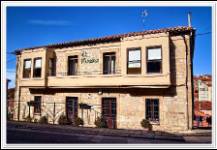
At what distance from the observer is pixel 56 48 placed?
16.8 m

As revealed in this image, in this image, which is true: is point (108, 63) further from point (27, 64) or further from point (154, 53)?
point (27, 64)

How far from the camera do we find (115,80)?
46.0ft

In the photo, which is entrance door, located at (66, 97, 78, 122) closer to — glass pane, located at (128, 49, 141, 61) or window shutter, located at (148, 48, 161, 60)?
glass pane, located at (128, 49, 141, 61)

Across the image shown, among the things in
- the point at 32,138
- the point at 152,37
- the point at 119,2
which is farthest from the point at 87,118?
the point at 119,2

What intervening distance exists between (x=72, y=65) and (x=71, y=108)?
266 cm

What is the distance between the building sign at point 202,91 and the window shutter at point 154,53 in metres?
16.2

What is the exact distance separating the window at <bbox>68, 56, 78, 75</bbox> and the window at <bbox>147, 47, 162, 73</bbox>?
4.92 meters

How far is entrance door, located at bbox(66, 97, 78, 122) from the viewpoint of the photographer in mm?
15458

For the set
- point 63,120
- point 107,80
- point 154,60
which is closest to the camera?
point 154,60

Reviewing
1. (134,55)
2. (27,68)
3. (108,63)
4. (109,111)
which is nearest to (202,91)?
(108,63)

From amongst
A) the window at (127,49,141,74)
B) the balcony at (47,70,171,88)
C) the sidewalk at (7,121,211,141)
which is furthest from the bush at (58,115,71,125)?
the window at (127,49,141,74)

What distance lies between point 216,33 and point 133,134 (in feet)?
17.7

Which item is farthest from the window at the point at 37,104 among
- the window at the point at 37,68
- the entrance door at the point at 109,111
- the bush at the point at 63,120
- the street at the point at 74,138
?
the entrance door at the point at 109,111

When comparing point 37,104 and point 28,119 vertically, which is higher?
point 37,104
